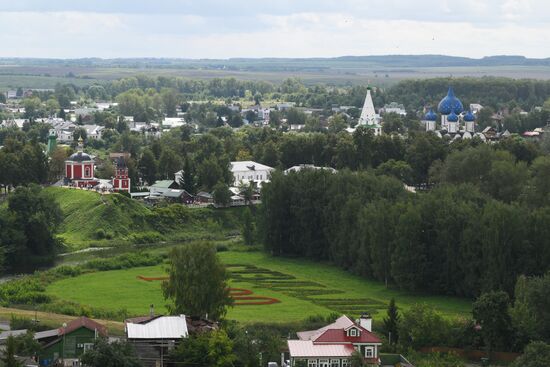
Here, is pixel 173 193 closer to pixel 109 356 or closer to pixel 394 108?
pixel 109 356

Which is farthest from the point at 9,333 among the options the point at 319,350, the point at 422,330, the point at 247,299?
the point at 247,299

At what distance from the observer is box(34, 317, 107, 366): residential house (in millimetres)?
37656

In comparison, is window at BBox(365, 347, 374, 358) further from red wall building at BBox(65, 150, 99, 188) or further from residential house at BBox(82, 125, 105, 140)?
residential house at BBox(82, 125, 105, 140)

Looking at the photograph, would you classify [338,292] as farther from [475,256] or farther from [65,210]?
[65,210]

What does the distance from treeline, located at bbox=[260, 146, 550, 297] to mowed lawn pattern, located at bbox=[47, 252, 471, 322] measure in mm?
1032

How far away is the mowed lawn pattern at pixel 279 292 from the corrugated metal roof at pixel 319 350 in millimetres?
8859

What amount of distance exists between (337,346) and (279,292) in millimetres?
16545

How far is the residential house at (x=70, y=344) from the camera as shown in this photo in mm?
37656

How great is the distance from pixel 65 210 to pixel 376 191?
751 inches

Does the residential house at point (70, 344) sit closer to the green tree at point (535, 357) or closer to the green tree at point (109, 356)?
the green tree at point (109, 356)

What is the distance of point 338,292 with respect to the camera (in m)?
54.4

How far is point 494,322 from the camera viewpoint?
136ft

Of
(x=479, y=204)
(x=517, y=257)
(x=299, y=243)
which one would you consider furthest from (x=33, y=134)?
(x=517, y=257)

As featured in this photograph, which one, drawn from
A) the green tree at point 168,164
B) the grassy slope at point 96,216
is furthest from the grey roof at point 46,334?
the green tree at point 168,164
